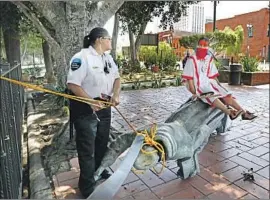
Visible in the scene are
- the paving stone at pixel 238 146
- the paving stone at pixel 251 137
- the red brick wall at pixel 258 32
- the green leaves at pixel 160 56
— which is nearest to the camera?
the paving stone at pixel 238 146

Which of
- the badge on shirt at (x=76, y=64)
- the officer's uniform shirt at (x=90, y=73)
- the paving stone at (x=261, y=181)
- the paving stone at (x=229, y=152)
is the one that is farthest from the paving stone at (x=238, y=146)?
the badge on shirt at (x=76, y=64)

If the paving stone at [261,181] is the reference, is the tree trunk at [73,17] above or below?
above

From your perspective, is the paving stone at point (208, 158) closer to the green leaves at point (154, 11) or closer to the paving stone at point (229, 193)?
the paving stone at point (229, 193)

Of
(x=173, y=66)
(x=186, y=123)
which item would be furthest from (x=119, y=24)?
(x=186, y=123)

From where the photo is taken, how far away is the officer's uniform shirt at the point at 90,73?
2479mm

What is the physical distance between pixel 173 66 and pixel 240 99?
25.7ft

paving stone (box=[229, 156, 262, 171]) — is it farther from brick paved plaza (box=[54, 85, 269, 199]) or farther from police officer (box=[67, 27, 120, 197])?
police officer (box=[67, 27, 120, 197])

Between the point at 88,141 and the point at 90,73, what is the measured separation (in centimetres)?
67

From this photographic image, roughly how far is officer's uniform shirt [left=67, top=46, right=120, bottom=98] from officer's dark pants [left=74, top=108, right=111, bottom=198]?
27cm

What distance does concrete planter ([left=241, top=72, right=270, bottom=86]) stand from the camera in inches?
409

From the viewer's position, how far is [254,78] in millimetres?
10445

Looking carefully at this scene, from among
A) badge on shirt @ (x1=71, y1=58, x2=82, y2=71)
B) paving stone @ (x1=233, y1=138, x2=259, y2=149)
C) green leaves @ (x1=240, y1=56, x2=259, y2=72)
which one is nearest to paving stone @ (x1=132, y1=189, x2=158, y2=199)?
badge on shirt @ (x1=71, y1=58, x2=82, y2=71)

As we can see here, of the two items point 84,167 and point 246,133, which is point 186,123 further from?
point 246,133

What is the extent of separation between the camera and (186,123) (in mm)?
3094
